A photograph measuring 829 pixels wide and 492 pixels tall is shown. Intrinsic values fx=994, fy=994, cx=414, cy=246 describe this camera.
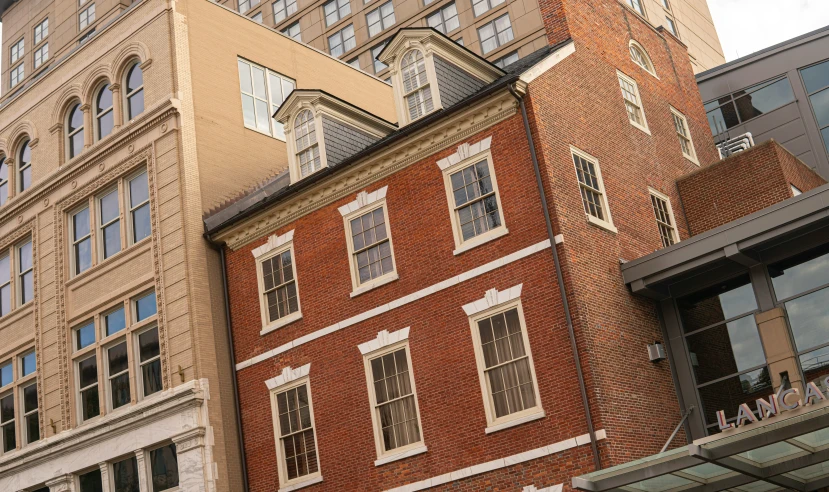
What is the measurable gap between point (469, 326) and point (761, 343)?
20.7 ft

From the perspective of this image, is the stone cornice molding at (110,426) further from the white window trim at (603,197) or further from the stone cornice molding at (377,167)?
the white window trim at (603,197)

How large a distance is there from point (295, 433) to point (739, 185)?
1268 centimetres

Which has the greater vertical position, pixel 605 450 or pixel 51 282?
pixel 51 282

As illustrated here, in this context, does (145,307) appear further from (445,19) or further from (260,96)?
(445,19)

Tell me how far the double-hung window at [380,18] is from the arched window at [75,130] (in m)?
30.5

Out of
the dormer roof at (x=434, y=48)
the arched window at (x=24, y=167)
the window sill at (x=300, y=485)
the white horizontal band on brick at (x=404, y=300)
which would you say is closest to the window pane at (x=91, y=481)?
the white horizontal band on brick at (x=404, y=300)

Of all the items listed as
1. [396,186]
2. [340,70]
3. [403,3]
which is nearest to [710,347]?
[396,186]

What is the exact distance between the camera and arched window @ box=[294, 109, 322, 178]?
1032 inches

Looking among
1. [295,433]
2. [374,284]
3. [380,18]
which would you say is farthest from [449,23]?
[295,433]

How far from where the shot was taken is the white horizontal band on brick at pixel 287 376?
2406 cm

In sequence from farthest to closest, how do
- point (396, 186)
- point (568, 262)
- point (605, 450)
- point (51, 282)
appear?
point (51, 282), point (396, 186), point (568, 262), point (605, 450)

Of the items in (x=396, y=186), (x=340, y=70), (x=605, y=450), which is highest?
(x=340, y=70)

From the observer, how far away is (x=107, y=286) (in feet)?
92.9

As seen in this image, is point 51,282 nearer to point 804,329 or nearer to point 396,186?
point 396,186
